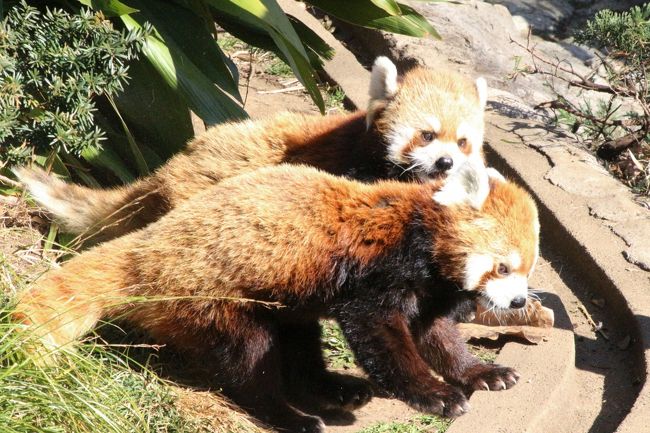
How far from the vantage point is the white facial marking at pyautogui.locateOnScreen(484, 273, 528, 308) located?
404 centimetres

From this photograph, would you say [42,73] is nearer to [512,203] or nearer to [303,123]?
[303,123]

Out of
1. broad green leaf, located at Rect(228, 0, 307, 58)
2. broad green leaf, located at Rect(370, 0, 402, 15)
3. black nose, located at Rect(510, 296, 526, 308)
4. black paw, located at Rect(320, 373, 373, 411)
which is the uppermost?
broad green leaf, located at Rect(370, 0, 402, 15)

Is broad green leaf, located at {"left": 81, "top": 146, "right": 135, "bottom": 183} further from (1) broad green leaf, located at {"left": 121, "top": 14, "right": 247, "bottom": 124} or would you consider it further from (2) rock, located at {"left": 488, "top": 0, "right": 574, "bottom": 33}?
(2) rock, located at {"left": 488, "top": 0, "right": 574, "bottom": 33}

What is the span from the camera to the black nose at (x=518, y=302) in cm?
409

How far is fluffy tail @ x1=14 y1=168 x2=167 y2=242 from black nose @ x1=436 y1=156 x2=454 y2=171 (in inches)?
60.8

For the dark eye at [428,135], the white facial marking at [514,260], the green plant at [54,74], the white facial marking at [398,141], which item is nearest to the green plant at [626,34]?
the dark eye at [428,135]

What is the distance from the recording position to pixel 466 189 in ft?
13.2

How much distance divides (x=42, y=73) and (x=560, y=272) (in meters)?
3.13

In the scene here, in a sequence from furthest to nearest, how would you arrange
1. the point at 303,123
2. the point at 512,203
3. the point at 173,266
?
1. the point at 303,123
2. the point at 512,203
3. the point at 173,266

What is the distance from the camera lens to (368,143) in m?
5.08

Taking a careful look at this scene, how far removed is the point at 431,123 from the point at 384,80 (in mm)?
389

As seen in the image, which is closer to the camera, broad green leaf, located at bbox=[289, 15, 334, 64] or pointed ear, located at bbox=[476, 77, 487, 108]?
pointed ear, located at bbox=[476, 77, 487, 108]

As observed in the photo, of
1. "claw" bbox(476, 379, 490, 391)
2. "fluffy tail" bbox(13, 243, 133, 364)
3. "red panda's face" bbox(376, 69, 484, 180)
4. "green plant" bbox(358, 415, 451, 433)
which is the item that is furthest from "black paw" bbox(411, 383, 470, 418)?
"red panda's face" bbox(376, 69, 484, 180)

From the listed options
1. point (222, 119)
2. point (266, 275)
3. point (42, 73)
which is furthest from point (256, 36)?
point (266, 275)
